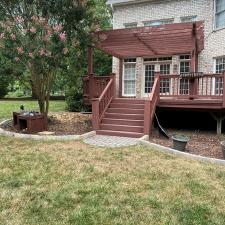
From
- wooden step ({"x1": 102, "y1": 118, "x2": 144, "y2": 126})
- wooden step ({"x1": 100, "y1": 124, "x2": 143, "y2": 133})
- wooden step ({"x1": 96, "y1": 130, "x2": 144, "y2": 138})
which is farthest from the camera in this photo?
wooden step ({"x1": 102, "y1": 118, "x2": 144, "y2": 126})

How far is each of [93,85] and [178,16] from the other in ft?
19.1

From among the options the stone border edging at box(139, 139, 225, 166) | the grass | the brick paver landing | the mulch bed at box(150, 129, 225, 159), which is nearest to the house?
the brick paver landing

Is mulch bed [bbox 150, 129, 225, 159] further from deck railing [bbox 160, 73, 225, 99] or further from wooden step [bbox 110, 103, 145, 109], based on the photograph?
deck railing [bbox 160, 73, 225, 99]

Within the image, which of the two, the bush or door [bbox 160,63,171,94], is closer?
door [bbox 160,63,171,94]

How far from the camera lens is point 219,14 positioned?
12727 millimetres

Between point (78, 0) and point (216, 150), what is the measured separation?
6.38 m

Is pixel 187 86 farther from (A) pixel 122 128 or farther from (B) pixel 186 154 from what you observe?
(B) pixel 186 154

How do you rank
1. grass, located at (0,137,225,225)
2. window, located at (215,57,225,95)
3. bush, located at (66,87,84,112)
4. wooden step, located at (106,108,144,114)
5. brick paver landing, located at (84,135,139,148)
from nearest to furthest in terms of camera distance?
grass, located at (0,137,225,225)
brick paver landing, located at (84,135,139,148)
wooden step, located at (106,108,144,114)
window, located at (215,57,225,95)
bush, located at (66,87,84,112)

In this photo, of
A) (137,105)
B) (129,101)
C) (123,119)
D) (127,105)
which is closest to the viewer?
(123,119)

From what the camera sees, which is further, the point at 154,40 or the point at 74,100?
the point at 74,100

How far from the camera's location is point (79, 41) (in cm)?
981

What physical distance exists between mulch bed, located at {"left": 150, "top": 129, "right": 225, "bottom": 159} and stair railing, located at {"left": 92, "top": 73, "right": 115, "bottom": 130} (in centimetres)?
199

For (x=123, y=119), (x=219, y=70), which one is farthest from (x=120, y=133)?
(x=219, y=70)

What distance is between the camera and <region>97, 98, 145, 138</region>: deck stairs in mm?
9539
